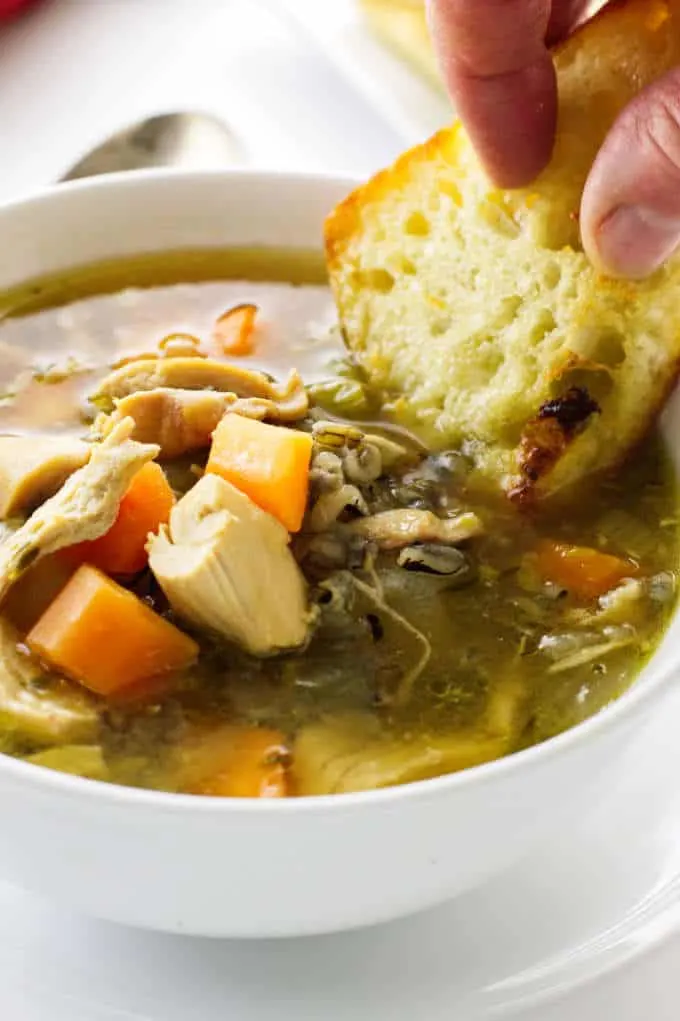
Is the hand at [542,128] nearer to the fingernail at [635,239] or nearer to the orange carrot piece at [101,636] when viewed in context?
the fingernail at [635,239]

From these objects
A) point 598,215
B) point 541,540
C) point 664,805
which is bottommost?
point 664,805

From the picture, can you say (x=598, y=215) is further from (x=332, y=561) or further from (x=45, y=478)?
(x=45, y=478)

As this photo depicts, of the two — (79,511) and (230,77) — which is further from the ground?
(79,511)

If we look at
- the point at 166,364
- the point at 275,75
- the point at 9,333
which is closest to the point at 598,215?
the point at 166,364

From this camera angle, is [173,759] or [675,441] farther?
[675,441]

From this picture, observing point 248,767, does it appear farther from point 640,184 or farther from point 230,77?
point 230,77

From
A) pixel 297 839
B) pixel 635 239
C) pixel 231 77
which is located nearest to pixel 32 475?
pixel 297 839
